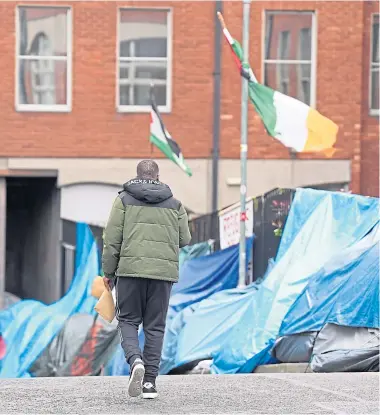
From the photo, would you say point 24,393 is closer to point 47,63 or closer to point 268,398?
point 268,398

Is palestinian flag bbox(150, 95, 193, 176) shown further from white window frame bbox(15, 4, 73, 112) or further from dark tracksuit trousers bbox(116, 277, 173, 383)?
dark tracksuit trousers bbox(116, 277, 173, 383)

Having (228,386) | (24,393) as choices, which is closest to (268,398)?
(228,386)

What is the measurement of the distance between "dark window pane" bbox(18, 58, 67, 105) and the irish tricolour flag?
773 centimetres

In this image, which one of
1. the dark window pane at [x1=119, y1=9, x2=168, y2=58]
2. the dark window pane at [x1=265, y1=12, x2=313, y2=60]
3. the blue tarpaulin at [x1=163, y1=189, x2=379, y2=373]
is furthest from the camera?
the dark window pane at [x1=265, y1=12, x2=313, y2=60]

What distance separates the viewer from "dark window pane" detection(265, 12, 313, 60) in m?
20.7

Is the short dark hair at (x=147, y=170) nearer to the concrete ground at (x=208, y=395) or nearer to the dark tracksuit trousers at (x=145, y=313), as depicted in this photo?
the dark tracksuit trousers at (x=145, y=313)

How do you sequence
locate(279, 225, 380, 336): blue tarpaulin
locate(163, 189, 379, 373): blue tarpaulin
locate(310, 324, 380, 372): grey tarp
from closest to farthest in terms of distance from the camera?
locate(310, 324, 380, 372): grey tarp → locate(279, 225, 380, 336): blue tarpaulin → locate(163, 189, 379, 373): blue tarpaulin

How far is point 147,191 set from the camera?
737 cm

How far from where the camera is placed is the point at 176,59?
20.4 m

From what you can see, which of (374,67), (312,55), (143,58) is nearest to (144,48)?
(143,58)

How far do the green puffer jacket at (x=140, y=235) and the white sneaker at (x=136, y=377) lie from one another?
0.55 m

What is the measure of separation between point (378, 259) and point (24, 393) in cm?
377

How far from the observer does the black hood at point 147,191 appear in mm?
7363

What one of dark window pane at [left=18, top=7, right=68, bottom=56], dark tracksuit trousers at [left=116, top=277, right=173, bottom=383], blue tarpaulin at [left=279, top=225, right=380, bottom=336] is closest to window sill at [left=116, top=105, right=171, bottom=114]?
dark window pane at [left=18, top=7, right=68, bottom=56]
